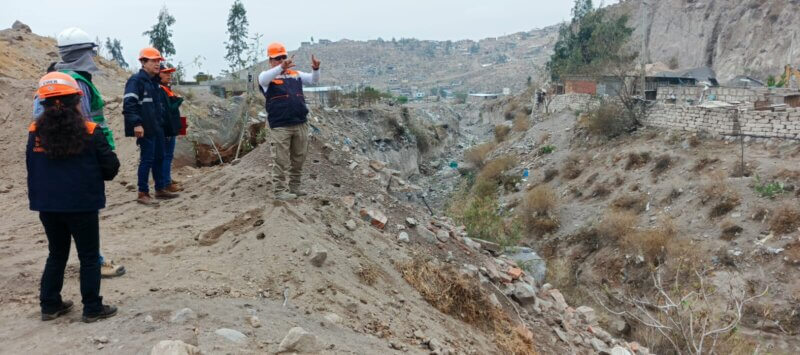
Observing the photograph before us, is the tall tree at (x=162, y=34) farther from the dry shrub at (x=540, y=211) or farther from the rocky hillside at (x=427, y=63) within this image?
the rocky hillside at (x=427, y=63)

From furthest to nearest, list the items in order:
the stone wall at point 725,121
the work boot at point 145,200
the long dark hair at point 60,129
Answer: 1. the stone wall at point 725,121
2. the work boot at point 145,200
3. the long dark hair at point 60,129

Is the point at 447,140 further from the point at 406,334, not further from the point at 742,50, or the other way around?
the point at 406,334

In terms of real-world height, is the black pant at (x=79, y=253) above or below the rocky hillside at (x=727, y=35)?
below

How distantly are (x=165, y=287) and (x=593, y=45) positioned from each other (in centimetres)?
3515

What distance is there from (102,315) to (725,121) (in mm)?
16769

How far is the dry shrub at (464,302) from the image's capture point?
182 inches

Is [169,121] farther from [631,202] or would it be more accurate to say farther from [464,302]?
[631,202]

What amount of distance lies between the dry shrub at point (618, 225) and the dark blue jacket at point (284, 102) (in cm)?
1051

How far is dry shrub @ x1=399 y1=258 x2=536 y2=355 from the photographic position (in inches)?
182

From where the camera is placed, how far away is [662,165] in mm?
15516

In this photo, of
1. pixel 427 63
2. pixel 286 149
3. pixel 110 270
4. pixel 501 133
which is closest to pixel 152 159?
pixel 286 149

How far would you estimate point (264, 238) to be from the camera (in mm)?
4281

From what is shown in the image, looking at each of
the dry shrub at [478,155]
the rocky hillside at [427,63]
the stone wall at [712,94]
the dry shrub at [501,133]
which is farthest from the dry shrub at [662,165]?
the rocky hillside at [427,63]

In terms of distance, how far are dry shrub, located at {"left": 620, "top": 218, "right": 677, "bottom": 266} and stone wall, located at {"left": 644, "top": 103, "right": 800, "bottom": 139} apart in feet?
13.9
